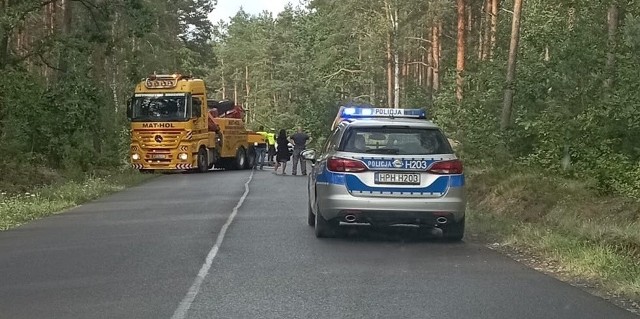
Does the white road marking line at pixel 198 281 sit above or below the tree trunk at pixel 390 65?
below

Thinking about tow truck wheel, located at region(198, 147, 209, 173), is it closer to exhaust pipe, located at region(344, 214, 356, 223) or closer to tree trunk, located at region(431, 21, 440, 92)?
exhaust pipe, located at region(344, 214, 356, 223)

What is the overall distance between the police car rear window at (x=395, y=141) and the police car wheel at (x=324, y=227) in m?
1.08

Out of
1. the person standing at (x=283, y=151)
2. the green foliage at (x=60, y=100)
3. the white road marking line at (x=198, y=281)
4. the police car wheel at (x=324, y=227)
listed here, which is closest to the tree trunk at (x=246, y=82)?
the person standing at (x=283, y=151)

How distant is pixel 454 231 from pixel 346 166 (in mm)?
1908

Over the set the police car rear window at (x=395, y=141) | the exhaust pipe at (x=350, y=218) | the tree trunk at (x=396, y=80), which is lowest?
the exhaust pipe at (x=350, y=218)

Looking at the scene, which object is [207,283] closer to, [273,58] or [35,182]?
[35,182]

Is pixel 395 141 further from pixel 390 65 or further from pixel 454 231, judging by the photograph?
pixel 390 65

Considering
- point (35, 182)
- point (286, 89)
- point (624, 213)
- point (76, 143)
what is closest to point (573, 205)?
point (624, 213)

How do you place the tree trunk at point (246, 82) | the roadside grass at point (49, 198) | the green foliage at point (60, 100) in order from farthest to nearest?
the tree trunk at point (246, 82), the green foliage at point (60, 100), the roadside grass at point (49, 198)

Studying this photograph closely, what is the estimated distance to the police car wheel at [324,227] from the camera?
12.6 meters

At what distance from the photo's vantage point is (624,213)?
13.5 m

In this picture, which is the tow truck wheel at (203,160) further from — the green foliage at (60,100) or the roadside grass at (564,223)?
the roadside grass at (564,223)

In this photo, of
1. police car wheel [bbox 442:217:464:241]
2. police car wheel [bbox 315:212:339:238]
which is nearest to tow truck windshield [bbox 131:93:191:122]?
police car wheel [bbox 315:212:339:238]

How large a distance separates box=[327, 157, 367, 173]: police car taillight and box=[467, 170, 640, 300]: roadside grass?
7.89ft
